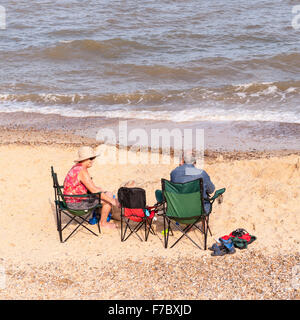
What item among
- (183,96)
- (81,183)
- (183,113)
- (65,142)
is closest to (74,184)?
(81,183)

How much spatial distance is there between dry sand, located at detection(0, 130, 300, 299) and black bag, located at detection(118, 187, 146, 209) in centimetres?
49

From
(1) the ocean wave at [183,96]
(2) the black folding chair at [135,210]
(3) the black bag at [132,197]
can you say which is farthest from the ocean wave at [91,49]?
(3) the black bag at [132,197]

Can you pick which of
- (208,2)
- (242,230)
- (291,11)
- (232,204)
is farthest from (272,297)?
(208,2)

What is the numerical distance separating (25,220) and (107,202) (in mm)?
1291

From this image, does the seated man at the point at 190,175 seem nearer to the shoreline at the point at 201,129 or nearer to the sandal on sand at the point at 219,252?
the sandal on sand at the point at 219,252

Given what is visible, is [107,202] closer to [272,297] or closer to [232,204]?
[232,204]

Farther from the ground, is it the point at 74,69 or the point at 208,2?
the point at 208,2

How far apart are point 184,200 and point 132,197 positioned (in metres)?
0.65

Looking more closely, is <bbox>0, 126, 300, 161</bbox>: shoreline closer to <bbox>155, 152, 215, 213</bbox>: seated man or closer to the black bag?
<bbox>155, 152, 215, 213</bbox>: seated man

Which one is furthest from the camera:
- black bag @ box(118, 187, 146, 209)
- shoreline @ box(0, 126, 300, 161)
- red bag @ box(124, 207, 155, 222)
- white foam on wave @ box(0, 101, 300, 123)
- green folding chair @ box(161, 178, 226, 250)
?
white foam on wave @ box(0, 101, 300, 123)

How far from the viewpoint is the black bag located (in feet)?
19.6

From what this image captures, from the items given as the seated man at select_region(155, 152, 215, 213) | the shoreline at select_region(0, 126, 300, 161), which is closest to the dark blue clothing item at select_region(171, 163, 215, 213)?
the seated man at select_region(155, 152, 215, 213)

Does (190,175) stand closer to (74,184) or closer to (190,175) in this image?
(190,175)
